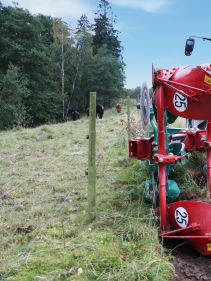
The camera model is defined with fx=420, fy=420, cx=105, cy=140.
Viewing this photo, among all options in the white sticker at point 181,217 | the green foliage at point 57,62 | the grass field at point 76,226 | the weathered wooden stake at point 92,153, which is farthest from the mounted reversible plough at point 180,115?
the green foliage at point 57,62

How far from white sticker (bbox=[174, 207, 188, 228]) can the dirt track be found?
228 mm

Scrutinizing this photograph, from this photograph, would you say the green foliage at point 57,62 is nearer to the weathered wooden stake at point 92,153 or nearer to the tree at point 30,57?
the tree at point 30,57

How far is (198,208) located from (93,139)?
4.39ft

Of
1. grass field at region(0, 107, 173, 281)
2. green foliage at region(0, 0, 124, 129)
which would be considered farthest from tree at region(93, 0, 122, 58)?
grass field at region(0, 107, 173, 281)

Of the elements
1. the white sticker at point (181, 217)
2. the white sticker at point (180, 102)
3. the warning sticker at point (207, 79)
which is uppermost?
the warning sticker at point (207, 79)

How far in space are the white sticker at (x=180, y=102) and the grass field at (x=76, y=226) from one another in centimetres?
112

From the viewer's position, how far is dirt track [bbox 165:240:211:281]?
3443 mm

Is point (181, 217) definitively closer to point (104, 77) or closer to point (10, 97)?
point (10, 97)

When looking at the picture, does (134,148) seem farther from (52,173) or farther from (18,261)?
(52,173)

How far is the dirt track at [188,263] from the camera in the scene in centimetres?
344

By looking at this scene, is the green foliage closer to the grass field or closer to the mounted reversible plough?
the grass field

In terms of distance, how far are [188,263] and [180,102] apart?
1.50 m

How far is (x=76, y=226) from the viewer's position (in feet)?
14.3

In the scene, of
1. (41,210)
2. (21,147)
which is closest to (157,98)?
(41,210)
